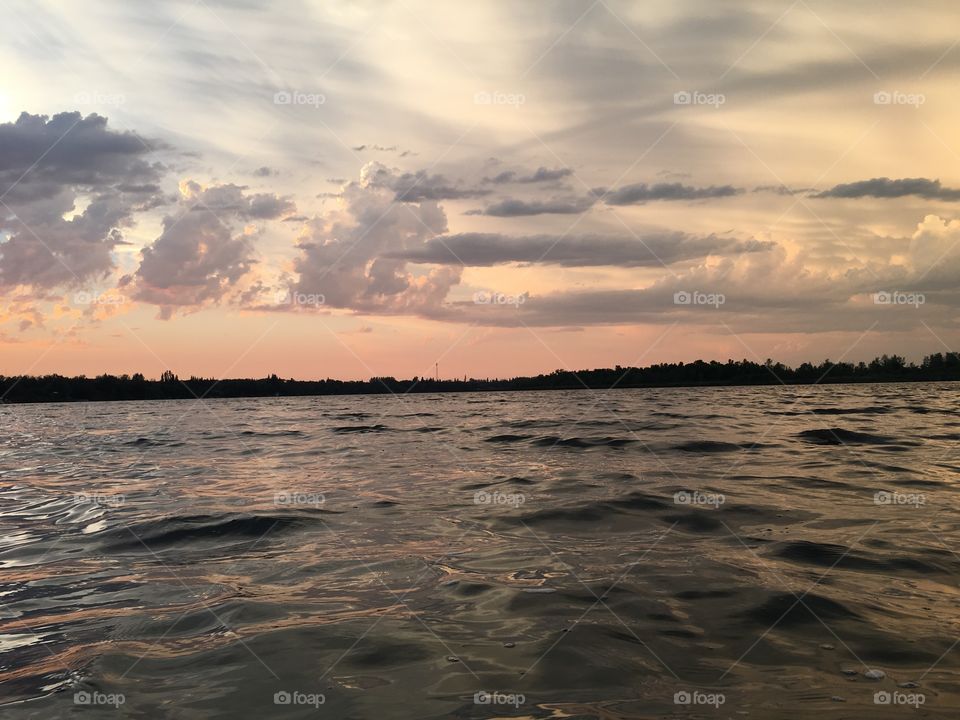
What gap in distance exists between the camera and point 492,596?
9422 millimetres

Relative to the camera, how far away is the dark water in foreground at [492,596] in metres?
6.47

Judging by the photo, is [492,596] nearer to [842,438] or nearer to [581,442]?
[581,442]

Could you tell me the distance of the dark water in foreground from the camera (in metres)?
6.47

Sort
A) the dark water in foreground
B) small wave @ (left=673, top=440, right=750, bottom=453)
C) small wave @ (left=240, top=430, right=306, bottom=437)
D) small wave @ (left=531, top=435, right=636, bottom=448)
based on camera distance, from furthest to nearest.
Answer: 1. small wave @ (left=240, top=430, right=306, bottom=437)
2. small wave @ (left=531, top=435, right=636, bottom=448)
3. small wave @ (left=673, top=440, right=750, bottom=453)
4. the dark water in foreground

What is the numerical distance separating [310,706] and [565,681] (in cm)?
246

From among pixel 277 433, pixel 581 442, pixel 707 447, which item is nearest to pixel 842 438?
pixel 707 447

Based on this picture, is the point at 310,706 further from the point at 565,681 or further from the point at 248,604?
the point at 248,604

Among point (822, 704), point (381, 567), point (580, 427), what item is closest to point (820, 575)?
point (822, 704)

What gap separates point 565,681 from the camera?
6.71 meters

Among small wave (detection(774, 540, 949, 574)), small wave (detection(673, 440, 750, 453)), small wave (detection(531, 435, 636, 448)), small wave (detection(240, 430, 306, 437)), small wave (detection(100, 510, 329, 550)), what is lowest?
small wave (detection(240, 430, 306, 437))

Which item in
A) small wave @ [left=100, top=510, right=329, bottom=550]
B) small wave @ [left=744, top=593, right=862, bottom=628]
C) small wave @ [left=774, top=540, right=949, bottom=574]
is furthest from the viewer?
small wave @ [left=100, top=510, right=329, bottom=550]

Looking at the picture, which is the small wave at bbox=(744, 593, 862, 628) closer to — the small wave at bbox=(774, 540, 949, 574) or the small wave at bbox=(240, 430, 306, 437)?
the small wave at bbox=(774, 540, 949, 574)

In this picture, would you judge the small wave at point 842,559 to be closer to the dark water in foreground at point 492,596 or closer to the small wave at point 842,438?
the dark water in foreground at point 492,596

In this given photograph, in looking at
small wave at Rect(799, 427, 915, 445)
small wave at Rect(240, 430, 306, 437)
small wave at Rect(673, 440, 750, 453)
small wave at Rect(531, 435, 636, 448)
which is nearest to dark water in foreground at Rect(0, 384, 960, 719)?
small wave at Rect(673, 440, 750, 453)
